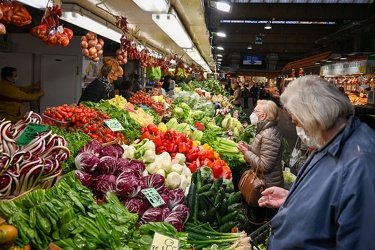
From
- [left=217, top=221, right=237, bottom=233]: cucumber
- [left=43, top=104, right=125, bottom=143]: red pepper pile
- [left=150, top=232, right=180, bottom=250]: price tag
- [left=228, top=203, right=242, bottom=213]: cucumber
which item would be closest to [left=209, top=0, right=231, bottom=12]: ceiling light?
[left=43, top=104, right=125, bottom=143]: red pepper pile

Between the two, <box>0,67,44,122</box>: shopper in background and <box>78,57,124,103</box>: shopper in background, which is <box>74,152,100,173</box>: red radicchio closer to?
<box>78,57,124,103</box>: shopper in background

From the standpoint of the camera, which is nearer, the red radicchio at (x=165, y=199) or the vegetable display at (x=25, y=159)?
the vegetable display at (x=25, y=159)

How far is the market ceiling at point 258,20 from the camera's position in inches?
229

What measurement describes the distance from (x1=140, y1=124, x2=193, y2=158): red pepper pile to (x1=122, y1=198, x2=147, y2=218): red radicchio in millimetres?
1420

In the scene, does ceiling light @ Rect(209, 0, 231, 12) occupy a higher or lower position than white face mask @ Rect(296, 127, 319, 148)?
higher

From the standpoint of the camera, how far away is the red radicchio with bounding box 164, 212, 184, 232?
2447 millimetres

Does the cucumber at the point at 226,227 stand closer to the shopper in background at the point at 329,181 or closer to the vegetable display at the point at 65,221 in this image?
the shopper in background at the point at 329,181

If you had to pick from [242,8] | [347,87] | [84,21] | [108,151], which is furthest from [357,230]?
[347,87]

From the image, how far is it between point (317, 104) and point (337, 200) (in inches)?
19.4

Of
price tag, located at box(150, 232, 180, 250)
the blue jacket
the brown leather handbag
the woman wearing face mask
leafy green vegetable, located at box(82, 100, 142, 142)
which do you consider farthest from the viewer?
the woman wearing face mask

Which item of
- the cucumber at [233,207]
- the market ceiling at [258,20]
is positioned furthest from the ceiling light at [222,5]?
the cucumber at [233,207]

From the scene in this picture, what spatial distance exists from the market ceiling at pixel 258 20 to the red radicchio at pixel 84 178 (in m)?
3.33

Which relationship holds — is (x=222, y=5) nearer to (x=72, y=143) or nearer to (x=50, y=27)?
(x=50, y=27)

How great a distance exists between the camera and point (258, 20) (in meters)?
18.6
